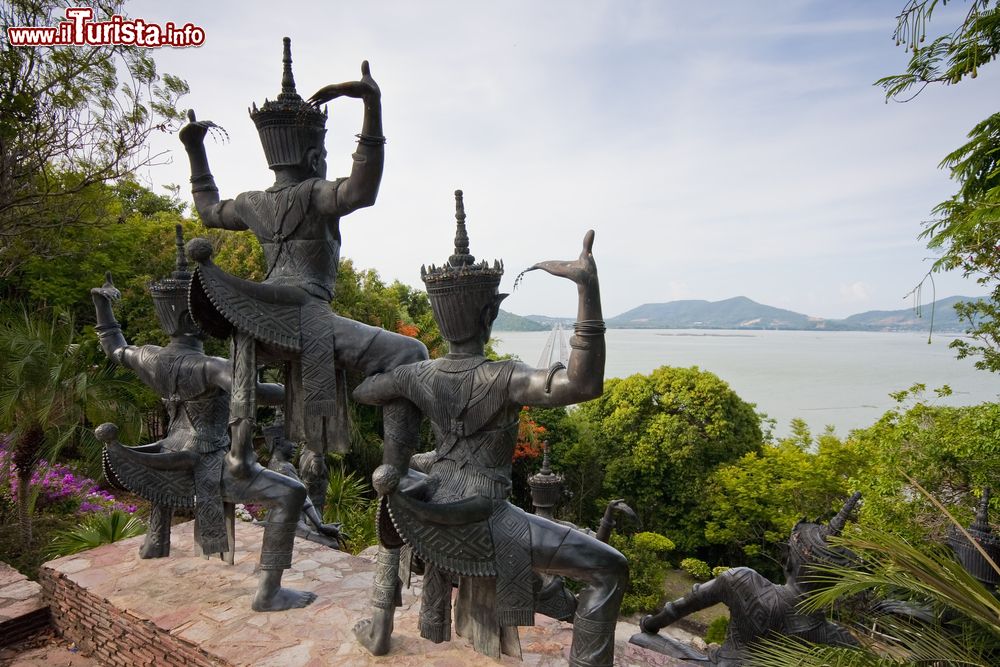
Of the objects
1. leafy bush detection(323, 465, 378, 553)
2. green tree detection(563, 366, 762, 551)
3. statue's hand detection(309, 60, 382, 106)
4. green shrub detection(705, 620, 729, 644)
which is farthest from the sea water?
statue's hand detection(309, 60, 382, 106)

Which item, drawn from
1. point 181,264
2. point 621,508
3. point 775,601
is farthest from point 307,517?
point 775,601

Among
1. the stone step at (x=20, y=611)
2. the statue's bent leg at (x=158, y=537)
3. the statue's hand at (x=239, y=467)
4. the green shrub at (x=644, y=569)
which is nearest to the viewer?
the statue's hand at (x=239, y=467)

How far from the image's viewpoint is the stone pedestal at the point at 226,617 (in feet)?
13.0

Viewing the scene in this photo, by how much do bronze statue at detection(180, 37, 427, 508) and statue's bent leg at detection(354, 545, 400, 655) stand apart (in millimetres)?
747

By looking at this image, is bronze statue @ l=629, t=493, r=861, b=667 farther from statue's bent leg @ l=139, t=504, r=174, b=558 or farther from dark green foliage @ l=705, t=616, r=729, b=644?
statue's bent leg @ l=139, t=504, r=174, b=558

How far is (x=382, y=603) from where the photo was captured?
12.3 feet

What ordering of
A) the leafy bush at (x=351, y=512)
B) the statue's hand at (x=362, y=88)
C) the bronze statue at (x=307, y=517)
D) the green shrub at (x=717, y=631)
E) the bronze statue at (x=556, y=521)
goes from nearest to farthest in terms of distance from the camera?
the statue's hand at (x=362, y=88)
the bronze statue at (x=556, y=521)
the bronze statue at (x=307, y=517)
the green shrub at (x=717, y=631)
the leafy bush at (x=351, y=512)

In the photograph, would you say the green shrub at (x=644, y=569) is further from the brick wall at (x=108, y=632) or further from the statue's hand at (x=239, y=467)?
the brick wall at (x=108, y=632)

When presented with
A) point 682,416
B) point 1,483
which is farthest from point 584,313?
point 682,416

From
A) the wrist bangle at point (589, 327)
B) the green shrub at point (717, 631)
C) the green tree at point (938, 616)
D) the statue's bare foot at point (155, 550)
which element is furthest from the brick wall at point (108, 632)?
the green shrub at point (717, 631)

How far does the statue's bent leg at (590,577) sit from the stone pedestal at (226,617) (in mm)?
893

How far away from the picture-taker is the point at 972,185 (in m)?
6.59

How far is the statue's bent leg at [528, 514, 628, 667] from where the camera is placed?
3.21m

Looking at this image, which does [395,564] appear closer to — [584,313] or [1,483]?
[584,313]
